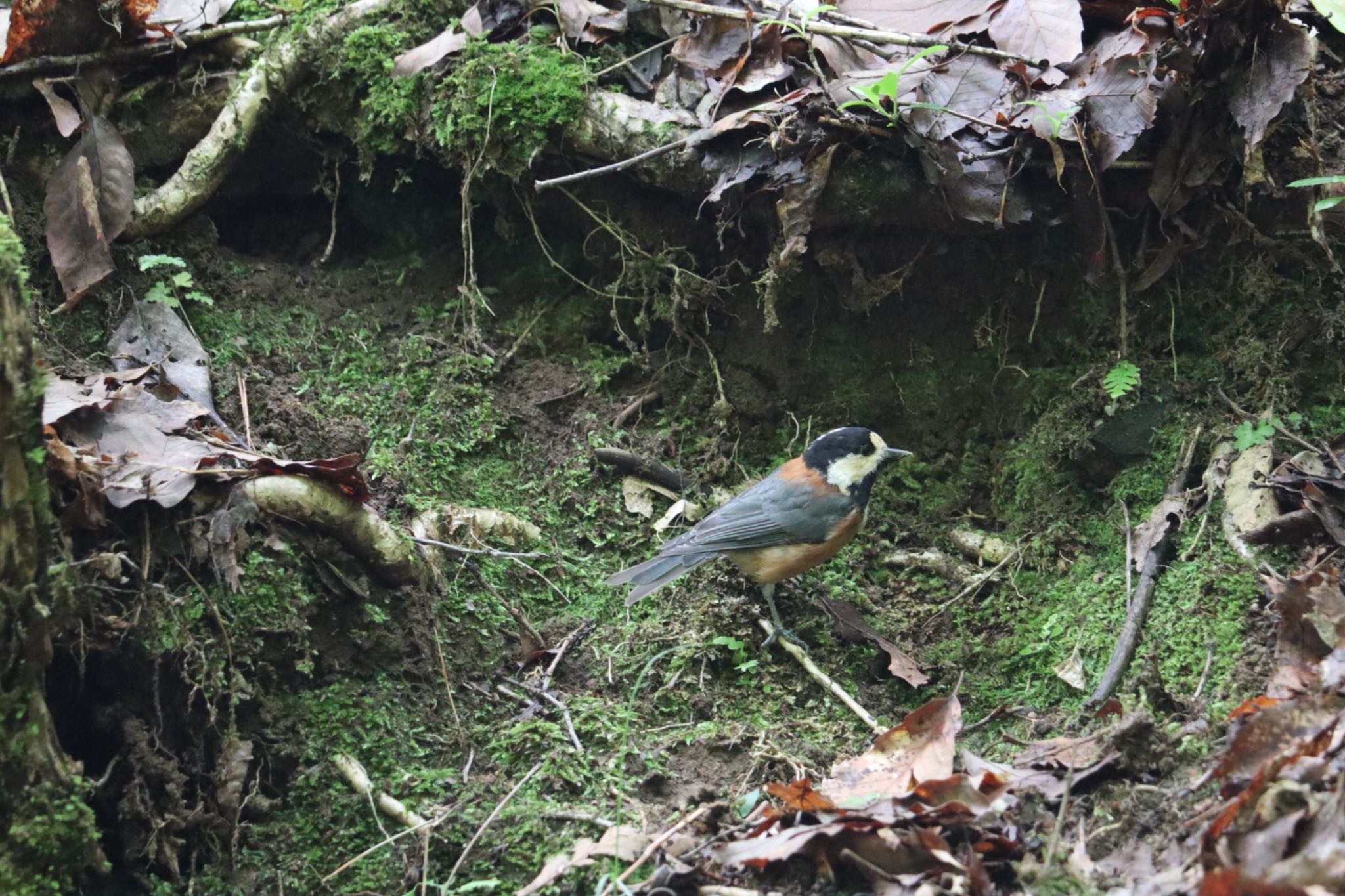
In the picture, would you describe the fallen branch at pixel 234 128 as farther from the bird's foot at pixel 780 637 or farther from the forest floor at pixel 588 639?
the bird's foot at pixel 780 637

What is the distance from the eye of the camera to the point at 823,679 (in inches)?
149

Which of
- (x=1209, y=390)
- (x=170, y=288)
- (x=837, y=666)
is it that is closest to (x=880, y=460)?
(x=837, y=666)

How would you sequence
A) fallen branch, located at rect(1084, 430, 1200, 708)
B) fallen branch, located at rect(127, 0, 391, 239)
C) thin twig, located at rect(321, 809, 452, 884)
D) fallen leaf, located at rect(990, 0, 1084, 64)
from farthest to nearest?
fallen branch, located at rect(127, 0, 391, 239) → fallen leaf, located at rect(990, 0, 1084, 64) → fallen branch, located at rect(1084, 430, 1200, 708) → thin twig, located at rect(321, 809, 452, 884)

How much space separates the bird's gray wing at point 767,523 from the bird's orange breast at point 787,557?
0.02 metres

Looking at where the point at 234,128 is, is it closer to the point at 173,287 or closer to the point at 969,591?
the point at 173,287

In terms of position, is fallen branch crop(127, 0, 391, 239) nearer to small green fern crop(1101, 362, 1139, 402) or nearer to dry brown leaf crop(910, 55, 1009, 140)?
dry brown leaf crop(910, 55, 1009, 140)

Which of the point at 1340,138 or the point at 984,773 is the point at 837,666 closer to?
the point at 984,773

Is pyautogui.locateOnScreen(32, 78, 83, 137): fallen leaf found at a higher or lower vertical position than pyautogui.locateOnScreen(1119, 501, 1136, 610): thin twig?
higher

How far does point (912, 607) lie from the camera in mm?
4258

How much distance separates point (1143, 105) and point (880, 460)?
1729mm

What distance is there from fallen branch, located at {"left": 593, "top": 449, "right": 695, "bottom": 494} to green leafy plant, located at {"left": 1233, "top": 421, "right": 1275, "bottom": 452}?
2188 millimetres

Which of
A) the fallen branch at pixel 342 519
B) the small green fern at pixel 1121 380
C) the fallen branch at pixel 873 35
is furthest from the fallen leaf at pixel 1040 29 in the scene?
the fallen branch at pixel 342 519

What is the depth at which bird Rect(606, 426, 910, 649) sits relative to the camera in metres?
4.09

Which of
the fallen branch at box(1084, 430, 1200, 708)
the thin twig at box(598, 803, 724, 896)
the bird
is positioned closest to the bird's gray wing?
the bird
